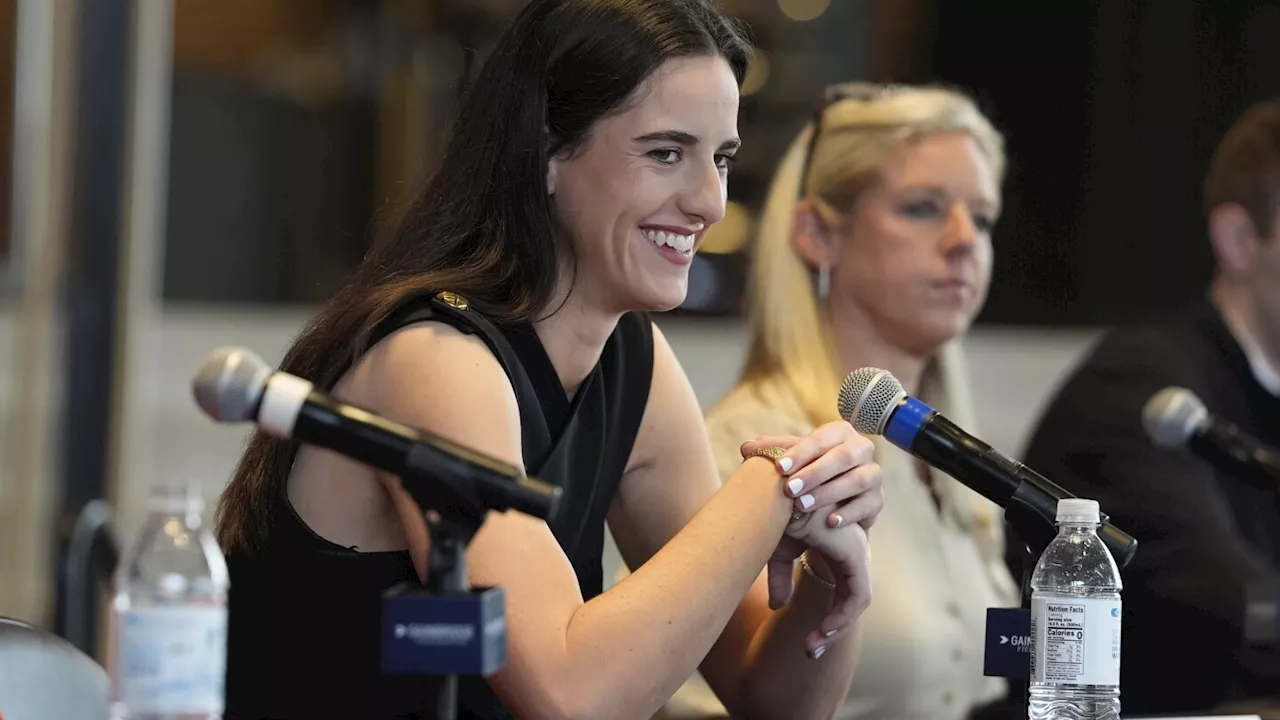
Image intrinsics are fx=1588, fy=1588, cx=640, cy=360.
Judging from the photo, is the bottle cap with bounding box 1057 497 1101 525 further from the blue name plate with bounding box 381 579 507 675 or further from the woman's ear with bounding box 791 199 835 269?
the woman's ear with bounding box 791 199 835 269

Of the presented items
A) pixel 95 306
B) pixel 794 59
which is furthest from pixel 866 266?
pixel 95 306

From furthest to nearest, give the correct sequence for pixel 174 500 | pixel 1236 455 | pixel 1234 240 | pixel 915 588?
1. pixel 1234 240
2. pixel 915 588
3. pixel 1236 455
4. pixel 174 500

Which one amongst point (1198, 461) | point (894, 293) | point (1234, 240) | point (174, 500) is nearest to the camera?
point (174, 500)

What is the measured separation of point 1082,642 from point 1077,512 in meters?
0.11

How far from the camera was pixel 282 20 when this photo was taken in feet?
12.5

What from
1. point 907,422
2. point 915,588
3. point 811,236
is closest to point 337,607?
point 907,422

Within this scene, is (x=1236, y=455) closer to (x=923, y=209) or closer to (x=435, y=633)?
(x=923, y=209)

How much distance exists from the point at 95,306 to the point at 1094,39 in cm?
237

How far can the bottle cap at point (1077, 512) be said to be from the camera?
1247mm

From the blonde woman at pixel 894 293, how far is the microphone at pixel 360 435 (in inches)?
44.0

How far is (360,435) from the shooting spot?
949mm

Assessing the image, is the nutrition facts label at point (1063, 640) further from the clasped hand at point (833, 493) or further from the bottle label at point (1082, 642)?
the clasped hand at point (833, 493)

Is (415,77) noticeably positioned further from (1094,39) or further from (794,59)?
(1094,39)

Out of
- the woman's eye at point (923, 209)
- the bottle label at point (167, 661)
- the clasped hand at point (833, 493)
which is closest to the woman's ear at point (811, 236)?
the woman's eye at point (923, 209)
